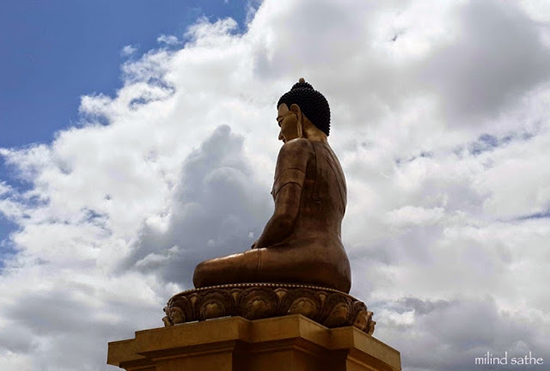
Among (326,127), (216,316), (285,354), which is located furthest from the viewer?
(326,127)

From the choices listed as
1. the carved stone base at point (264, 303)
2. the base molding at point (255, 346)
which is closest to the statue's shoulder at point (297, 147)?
the carved stone base at point (264, 303)

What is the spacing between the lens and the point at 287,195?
8.13 m

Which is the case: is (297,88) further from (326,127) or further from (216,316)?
(216,316)

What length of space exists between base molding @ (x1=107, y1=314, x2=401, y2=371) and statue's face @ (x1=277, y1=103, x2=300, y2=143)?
3.28 metres

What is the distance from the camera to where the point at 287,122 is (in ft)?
31.4

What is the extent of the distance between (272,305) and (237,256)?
83cm

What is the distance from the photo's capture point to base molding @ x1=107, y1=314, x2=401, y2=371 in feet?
22.1

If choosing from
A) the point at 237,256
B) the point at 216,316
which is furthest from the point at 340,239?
the point at 216,316

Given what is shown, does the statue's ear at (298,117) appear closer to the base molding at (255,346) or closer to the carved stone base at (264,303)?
the carved stone base at (264,303)

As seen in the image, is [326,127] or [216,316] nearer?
[216,316]

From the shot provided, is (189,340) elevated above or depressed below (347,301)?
below

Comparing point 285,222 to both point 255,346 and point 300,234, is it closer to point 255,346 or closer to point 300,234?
point 300,234

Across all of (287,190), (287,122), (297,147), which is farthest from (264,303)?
(287,122)

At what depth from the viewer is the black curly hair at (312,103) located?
31.3 feet
